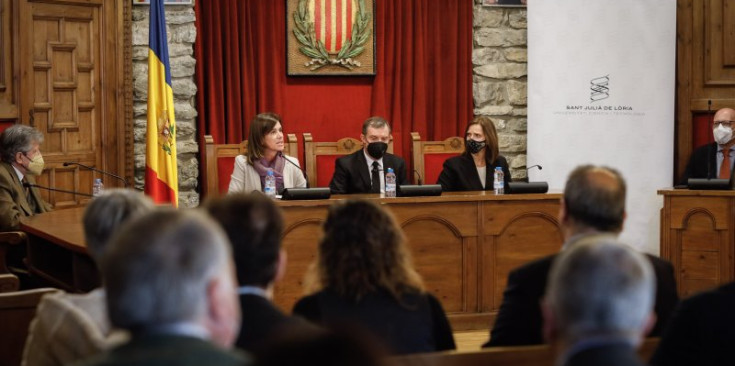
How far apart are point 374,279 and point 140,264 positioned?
1288 millimetres

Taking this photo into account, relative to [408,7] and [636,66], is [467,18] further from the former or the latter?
[636,66]

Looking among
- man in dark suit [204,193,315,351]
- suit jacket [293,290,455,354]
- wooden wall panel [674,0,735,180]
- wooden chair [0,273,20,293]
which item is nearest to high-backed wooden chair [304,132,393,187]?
wooden wall panel [674,0,735,180]

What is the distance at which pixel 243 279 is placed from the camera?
2209 mm

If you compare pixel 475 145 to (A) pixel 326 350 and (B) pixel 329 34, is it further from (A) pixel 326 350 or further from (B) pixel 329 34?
(A) pixel 326 350

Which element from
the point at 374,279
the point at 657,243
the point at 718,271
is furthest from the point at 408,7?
the point at 374,279

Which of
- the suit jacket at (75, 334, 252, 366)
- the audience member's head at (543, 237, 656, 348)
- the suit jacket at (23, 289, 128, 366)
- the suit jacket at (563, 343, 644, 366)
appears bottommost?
the suit jacket at (23, 289, 128, 366)

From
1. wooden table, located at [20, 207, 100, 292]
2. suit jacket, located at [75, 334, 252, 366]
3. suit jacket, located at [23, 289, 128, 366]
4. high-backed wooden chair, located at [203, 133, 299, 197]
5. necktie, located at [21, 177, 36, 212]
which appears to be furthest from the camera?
high-backed wooden chair, located at [203, 133, 299, 197]

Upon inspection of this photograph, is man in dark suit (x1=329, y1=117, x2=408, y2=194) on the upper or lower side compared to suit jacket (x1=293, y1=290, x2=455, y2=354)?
upper

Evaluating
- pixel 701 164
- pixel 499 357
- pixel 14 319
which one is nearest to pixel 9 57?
pixel 14 319

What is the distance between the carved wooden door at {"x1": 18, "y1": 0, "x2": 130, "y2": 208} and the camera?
681 cm

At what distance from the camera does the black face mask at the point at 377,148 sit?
6191mm

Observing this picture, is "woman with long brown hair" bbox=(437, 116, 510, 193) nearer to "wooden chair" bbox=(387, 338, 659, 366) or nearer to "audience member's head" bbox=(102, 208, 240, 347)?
"wooden chair" bbox=(387, 338, 659, 366)

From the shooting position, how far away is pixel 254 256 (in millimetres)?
2230

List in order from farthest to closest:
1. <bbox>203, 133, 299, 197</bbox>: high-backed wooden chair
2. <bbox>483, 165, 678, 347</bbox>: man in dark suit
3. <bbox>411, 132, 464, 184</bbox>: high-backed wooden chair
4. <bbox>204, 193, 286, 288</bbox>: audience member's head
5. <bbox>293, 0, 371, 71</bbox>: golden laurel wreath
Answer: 1. <bbox>293, 0, 371, 71</bbox>: golden laurel wreath
2. <bbox>411, 132, 464, 184</bbox>: high-backed wooden chair
3. <bbox>203, 133, 299, 197</bbox>: high-backed wooden chair
4. <bbox>483, 165, 678, 347</bbox>: man in dark suit
5. <bbox>204, 193, 286, 288</bbox>: audience member's head
